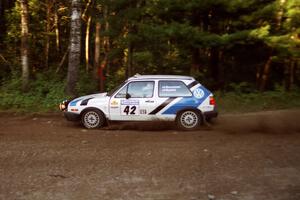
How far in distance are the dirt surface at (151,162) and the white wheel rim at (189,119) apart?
1.25ft

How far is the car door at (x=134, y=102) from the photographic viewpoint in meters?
13.3

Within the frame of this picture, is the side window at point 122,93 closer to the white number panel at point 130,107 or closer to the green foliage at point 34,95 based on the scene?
the white number panel at point 130,107

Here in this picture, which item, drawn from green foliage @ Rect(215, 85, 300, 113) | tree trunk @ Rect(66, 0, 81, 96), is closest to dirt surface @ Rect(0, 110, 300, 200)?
green foliage @ Rect(215, 85, 300, 113)

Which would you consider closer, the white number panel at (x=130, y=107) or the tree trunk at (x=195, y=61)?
the white number panel at (x=130, y=107)

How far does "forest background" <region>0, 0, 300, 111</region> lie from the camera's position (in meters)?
18.0

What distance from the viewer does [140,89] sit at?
13.5 metres

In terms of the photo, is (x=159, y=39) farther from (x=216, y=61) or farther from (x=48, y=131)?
(x=48, y=131)

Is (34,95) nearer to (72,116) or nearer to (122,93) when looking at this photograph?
(72,116)

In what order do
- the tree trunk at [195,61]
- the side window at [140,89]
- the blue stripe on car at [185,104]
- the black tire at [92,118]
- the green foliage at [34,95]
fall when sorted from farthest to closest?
the tree trunk at [195,61], the green foliage at [34,95], the black tire at [92,118], the side window at [140,89], the blue stripe on car at [185,104]

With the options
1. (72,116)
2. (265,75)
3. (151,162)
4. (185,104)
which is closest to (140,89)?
(185,104)

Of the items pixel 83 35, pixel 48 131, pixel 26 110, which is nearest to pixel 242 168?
pixel 48 131

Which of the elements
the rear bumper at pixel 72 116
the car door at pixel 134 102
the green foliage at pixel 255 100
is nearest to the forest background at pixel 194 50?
the green foliage at pixel 255 100

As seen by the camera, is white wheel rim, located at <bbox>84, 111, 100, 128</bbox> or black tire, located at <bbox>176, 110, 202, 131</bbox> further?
white wheel rim, located at <bbox>84, 111, 100, 128</bbox>

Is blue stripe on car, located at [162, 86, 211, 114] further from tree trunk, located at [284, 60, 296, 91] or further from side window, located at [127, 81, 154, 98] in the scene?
tree trunk, located at [284, 60, 296, 91]
